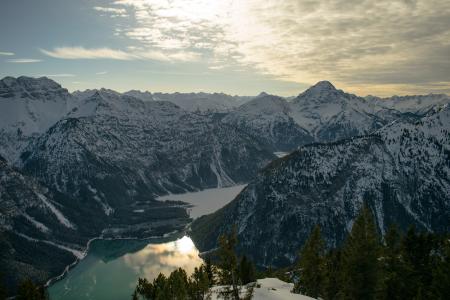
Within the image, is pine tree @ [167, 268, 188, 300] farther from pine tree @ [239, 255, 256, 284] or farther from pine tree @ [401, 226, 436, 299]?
pine tree @ [401, 226, 436, 299]

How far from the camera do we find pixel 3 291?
86312mm

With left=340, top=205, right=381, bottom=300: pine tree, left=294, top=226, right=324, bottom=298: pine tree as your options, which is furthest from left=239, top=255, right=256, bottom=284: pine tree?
left=340, top=205, right=381, bottom=300: pine tree

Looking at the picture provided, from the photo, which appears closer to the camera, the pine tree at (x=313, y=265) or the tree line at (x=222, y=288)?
the tree line at (x=222, y=288)

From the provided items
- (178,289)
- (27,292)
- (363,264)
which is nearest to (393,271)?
(363,264)

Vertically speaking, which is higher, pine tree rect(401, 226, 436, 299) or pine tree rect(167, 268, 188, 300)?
pine tree rect(401, 226, 436, 299)

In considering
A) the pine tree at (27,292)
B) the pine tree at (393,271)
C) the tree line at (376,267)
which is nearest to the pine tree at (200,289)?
the tree line at (376,267)

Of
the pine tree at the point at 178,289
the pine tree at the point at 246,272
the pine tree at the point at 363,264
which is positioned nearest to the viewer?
the pine tree at the point at 363,264

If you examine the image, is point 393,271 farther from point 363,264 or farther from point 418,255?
point 363,264

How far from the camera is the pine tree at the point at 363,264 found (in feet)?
256

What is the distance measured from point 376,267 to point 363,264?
2111 mm

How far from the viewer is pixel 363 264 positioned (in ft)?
257

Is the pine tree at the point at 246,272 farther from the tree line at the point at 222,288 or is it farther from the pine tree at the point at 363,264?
the pine tree at the point at 363,264

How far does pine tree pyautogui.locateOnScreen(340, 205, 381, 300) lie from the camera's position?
256ft

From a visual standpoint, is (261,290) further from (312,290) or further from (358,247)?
(312,290)
